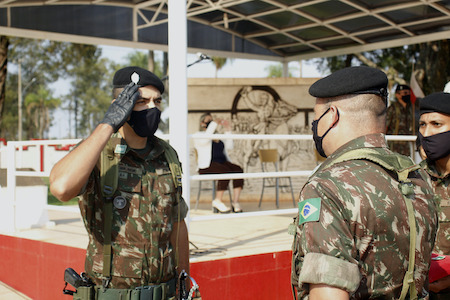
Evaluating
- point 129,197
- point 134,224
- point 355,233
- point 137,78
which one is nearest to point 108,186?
point 129,197

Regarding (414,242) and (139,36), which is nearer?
(414,242)

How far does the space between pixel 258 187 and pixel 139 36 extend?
160 inches

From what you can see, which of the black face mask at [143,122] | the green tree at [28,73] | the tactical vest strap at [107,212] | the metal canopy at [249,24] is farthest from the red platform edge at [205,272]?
the green tree at [28,73]

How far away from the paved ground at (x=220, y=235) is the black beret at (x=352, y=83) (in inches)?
96.3

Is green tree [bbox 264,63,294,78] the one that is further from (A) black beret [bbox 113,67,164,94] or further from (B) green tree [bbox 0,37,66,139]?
(A) black beret [bbox 113,67,164,94]

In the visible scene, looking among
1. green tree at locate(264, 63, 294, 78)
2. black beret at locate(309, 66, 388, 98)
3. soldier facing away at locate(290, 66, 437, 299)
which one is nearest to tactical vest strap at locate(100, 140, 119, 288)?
soldier facing away at locate(290, 66, 437, 299)

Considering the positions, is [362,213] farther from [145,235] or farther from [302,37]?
[302,37]

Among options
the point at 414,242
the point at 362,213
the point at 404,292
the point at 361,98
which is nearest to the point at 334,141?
the point at 361,98

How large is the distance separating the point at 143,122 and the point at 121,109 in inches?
9.4

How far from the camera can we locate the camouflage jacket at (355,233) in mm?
1544

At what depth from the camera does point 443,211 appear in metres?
3.06

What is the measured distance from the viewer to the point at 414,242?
1.68 m

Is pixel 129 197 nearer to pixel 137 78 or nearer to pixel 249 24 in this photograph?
pixel 137 78

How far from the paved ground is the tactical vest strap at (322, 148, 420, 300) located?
2.39 metres
